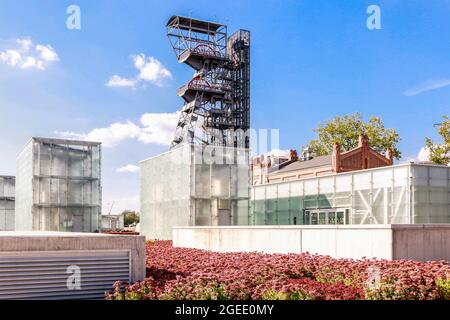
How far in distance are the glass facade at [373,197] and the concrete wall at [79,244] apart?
2591 cm

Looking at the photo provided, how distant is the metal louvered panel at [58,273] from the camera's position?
13102 millimetres

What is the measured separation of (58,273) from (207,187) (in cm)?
2330

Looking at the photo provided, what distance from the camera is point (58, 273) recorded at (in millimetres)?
13562

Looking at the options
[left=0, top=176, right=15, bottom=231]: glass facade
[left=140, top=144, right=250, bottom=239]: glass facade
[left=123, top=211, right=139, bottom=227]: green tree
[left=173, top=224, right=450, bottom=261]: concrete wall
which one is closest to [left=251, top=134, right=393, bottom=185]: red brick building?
[left=140, top=144, right=250, bottom=239]: glass facade

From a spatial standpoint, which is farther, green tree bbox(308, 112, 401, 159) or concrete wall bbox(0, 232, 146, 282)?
green tree bbox(308, 112, 401, 159)

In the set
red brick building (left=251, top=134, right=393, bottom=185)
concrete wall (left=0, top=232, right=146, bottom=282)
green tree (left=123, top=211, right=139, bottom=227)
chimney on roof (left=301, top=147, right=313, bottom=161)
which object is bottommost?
green tree (left=123, top=211, right=139, bottom=227)

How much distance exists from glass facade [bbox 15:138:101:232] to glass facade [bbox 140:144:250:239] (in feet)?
25.1

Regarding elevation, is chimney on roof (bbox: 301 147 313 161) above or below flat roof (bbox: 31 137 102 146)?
above

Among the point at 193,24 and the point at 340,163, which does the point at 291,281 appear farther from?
the point at 193,24

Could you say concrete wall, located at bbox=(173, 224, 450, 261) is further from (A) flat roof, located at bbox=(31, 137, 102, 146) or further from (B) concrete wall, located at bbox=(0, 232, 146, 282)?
(A) flat roof, located at bbox=(31, 137, 102, 146)

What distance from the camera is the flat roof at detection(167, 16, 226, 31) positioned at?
83062mm

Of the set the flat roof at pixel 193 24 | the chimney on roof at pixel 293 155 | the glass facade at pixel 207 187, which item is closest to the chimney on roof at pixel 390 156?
the chimney on roof at pixel 293 155

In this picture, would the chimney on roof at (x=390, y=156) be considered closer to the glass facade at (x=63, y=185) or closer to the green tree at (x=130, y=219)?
the glass facade at (x=63, y=185)
